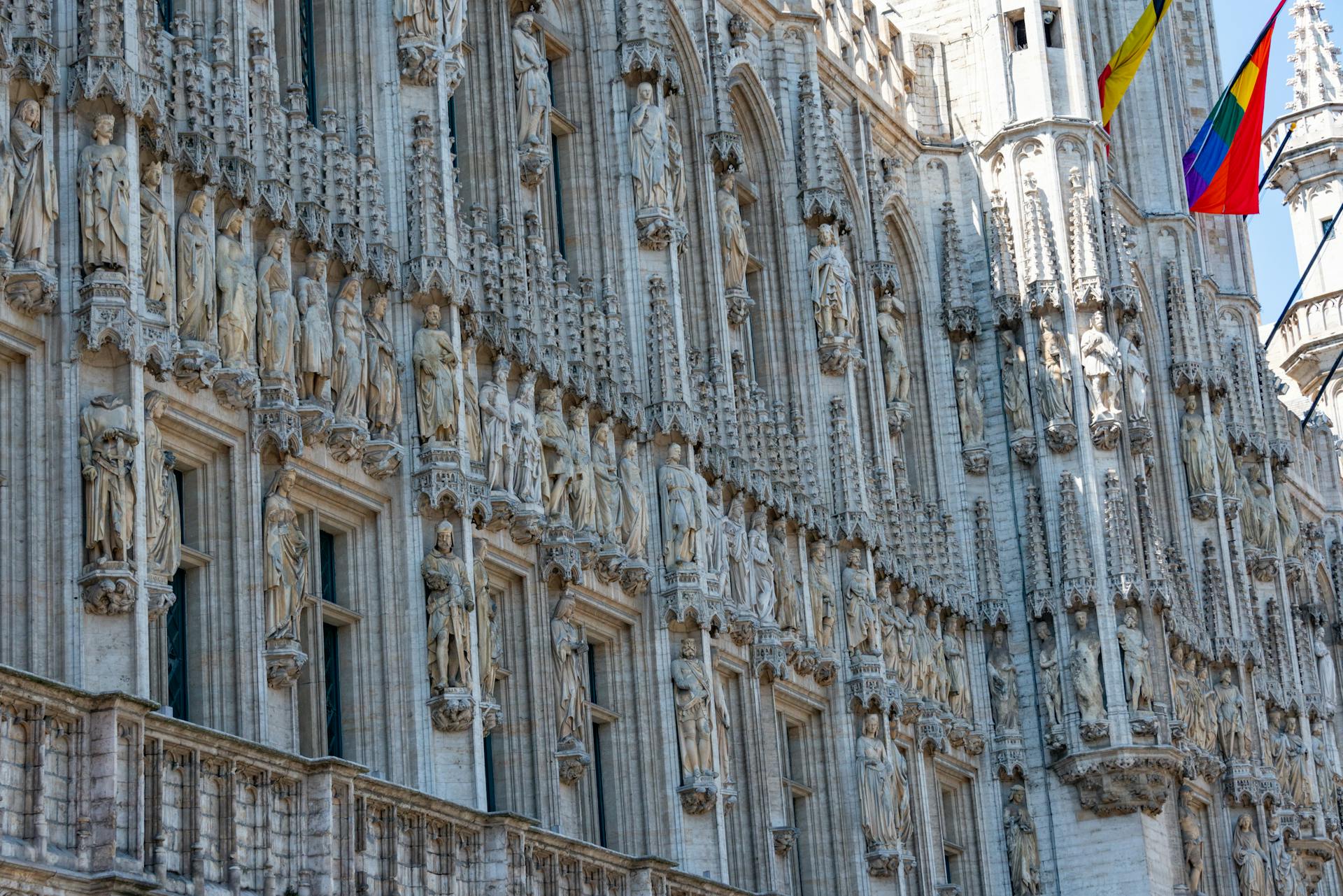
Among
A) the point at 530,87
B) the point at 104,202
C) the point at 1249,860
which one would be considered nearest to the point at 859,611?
the point at 530,87

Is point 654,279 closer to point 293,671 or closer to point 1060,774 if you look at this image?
point 293,671

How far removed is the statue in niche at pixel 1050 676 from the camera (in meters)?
40.0

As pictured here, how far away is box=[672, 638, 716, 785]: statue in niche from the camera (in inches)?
1160

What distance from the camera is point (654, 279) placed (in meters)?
31.5

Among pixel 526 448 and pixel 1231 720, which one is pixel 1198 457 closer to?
pixel 1231 720

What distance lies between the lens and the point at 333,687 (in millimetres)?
24875

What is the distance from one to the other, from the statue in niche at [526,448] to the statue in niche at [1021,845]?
14.7 m

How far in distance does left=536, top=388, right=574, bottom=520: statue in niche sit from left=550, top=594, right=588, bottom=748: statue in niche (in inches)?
40.7

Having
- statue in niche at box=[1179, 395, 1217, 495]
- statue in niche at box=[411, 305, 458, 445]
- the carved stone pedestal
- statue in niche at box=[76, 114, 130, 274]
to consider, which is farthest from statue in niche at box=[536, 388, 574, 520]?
statue in niche at box=[1179, 395, 1217, 495]

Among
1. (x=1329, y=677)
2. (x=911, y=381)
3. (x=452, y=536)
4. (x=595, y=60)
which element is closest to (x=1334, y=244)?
(x=1329, y=677)

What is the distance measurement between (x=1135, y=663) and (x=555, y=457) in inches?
591

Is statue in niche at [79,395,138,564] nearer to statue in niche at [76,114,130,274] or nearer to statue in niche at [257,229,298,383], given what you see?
statue in niche at [76,114,130,274]

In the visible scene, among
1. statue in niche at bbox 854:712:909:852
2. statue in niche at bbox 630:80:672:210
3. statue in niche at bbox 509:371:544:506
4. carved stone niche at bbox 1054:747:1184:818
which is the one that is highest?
statue in niche at bbox 630:80:672:210

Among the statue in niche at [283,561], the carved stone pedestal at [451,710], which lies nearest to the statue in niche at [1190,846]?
the carved stone pedestal at [451,710]
